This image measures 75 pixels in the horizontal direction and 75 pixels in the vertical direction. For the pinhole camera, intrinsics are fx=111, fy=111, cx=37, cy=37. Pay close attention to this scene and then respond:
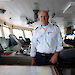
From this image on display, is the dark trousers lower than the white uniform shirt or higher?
lower

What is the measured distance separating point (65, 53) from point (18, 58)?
4.41ft

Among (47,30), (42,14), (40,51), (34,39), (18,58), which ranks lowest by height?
(18,58)

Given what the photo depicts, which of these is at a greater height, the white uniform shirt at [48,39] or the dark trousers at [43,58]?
the white uniform shirt at [48,39]

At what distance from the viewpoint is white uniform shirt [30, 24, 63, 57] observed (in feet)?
5.86

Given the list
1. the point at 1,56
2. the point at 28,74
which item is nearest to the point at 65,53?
the point at 28,74

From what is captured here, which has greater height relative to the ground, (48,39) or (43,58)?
(48,39)

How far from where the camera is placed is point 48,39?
5.90 ft

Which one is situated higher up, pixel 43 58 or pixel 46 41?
pixel 46 41

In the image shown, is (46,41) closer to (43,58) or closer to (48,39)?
(48,39)

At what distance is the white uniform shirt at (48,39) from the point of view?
1.79 metres

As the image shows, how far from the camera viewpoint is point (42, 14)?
1724mm

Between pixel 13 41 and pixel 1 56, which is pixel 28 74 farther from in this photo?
pixel 13 41

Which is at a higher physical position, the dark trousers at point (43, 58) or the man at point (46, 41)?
the man at point (46, 41)

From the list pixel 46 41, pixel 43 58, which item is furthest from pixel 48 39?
pixel 43 58
